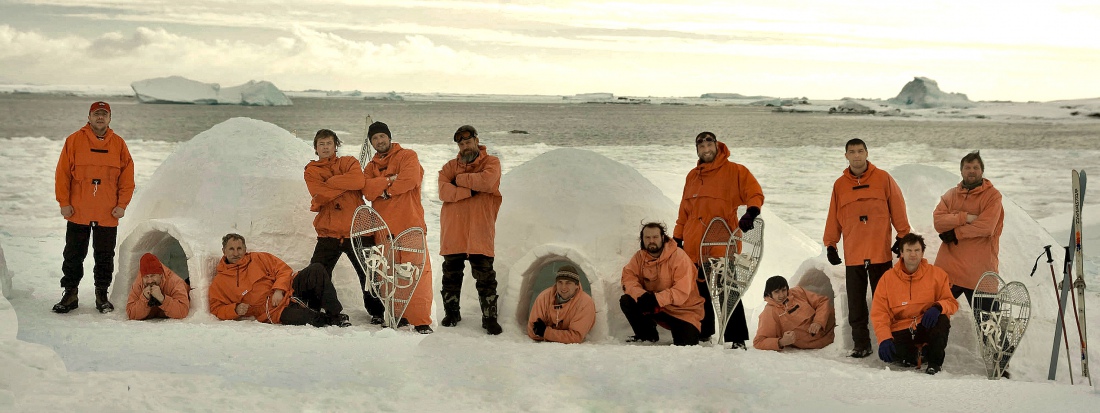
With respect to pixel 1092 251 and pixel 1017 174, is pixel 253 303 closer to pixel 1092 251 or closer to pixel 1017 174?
pixel 1092 251

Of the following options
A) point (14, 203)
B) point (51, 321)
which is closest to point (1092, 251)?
point (51, 321)

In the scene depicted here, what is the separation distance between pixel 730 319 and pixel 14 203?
58.2 ft

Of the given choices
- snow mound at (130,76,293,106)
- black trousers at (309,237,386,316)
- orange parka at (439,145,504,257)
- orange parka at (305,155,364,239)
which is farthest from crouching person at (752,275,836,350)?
snow mound at (130,76,293,106)

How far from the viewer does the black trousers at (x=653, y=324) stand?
252 inches

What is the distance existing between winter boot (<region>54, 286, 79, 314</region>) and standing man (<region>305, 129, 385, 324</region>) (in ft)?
6.16

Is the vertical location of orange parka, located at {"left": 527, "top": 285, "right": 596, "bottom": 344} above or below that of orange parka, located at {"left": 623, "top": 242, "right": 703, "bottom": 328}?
below

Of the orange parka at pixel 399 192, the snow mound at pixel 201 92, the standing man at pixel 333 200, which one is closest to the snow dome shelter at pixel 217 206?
the standing man at pixel 333 200

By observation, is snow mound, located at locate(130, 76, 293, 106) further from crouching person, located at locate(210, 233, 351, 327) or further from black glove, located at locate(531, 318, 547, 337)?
black glove, located at locate(531, 318, 547, 337)

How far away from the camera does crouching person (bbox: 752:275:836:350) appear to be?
6.74 metres

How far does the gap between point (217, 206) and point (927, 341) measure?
516 centimetres

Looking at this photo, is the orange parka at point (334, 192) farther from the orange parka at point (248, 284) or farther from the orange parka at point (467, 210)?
the orange parka at point (467, 210)

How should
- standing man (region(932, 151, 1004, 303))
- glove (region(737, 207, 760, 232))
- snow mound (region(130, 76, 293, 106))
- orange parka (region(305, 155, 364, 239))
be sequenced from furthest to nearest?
snow mound (region(130, 76, 293, 106))
orange parka (region(305, 155, 364, 239))
standing man (region(932, 151, 1004, 303))
glove (region(737, 207, 760, 232))

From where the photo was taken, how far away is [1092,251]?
1349cm

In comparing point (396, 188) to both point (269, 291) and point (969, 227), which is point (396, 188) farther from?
point (969, 227)
